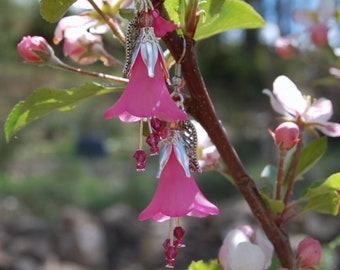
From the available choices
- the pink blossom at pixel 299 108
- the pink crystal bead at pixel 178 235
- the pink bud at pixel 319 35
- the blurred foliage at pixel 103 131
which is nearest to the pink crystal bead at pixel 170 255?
the pink crystal bead at pixel 178 235

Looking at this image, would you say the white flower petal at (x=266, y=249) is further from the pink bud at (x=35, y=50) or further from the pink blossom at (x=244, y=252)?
the pink bud at (x=35, y=50)

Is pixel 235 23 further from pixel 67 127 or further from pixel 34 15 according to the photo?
pixel 34 15

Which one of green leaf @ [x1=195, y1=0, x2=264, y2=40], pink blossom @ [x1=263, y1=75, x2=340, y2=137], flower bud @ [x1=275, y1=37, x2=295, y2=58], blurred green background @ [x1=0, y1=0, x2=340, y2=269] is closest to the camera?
green leaf @ [x1=195, y1=0, x2=264, y2=40]

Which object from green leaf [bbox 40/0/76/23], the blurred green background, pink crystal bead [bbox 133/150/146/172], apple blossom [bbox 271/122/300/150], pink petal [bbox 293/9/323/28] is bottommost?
pink crystal bead [bbox 133/150/146/172]

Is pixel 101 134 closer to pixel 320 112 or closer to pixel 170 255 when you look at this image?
pixel 320 112

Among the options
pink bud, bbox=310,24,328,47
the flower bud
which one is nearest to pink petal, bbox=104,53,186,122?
pink bud, bbox=310,24,328,47

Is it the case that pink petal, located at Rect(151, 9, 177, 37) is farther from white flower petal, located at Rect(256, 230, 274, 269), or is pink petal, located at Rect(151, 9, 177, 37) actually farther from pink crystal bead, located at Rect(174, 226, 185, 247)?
white flower petal, located at Rect(256, 230, 274, 269)

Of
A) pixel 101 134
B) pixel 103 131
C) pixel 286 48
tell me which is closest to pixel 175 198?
pixel 286 48
